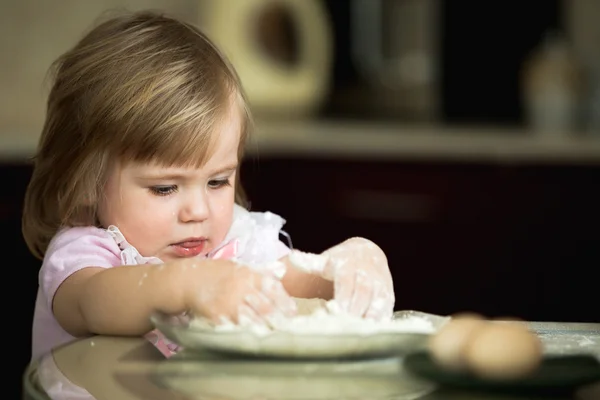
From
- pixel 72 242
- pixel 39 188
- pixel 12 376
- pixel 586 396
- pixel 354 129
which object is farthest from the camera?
pixel 354 129

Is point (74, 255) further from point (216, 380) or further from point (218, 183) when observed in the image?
point (216, 380)

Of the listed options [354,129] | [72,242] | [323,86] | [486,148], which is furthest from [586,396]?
[323,86]

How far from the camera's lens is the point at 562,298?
2740 mm

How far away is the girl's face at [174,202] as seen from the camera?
41.7 inches

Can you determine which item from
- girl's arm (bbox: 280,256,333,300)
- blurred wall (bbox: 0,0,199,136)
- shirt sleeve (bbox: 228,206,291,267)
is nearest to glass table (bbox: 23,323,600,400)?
girl's arm (bbox: 280,256,333,300)

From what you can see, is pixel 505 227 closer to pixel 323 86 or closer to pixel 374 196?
pixel 374 196

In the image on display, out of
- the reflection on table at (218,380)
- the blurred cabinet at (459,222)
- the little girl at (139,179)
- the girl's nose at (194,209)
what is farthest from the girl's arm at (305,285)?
the blurred cabinet at (459,222)

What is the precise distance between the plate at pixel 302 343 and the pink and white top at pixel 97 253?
0.40 feet

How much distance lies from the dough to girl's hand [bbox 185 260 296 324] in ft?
0.13

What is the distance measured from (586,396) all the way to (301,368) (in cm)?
19

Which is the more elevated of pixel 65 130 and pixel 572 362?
pixel 65 130

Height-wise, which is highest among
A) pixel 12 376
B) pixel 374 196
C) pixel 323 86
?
pixel 323 86

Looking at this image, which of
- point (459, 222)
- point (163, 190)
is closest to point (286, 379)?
point (163, 190)

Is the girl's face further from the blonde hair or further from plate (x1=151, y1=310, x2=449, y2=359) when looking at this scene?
plate (x1=151, y1=310, x2=449, y2=359)
